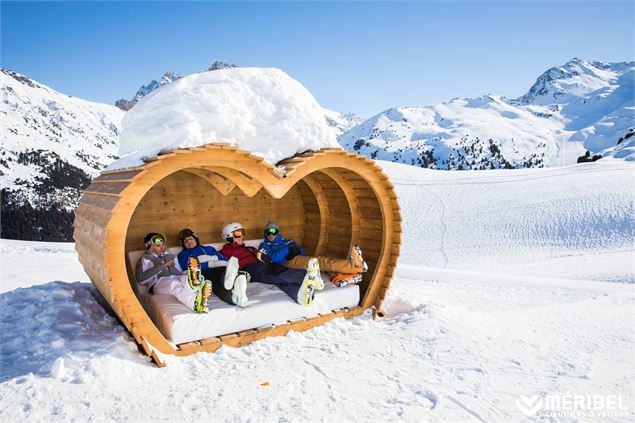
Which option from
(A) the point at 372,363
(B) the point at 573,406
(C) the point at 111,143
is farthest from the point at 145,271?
(C) the point at 111,143

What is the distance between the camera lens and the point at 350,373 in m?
3.76

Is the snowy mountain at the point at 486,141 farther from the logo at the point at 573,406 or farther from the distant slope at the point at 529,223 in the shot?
the logo at the point at 573,406

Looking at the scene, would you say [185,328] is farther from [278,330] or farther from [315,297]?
[315,297]

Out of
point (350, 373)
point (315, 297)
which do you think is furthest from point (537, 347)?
point (315, 297)

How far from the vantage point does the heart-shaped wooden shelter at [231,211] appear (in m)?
3.74

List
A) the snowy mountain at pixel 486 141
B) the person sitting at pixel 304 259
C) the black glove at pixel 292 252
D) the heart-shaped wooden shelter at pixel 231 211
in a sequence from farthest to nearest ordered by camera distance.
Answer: the snowy mountain at pixel 486 141 → the black glove at pixel 292 252 → the person sitting at pixel 304 259 → the heart-shaped wooden shelter at pixel 231 211

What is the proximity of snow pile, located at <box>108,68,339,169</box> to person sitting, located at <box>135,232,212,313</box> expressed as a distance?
43.5 inches

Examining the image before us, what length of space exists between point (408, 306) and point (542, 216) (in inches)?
413

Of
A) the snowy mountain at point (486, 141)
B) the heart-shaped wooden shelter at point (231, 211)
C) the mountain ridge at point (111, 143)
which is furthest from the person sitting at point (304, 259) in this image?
the snowy mountain at point (486, 141)

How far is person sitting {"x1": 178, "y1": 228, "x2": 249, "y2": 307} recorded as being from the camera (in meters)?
4.35

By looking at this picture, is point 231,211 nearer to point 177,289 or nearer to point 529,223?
point 177,289

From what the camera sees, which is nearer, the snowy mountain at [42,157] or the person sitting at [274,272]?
the person sitting at [274,272]

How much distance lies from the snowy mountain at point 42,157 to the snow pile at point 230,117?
1.70 ft

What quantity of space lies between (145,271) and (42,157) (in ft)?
434
